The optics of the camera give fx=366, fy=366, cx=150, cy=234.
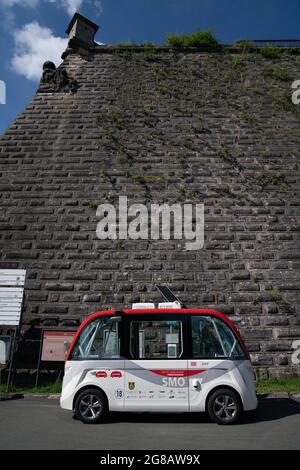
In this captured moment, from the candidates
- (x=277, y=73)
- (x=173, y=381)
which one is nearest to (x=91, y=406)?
(x=173, y=381)

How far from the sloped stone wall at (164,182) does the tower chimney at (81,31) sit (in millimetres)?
558

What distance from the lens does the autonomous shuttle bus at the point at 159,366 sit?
550 cm

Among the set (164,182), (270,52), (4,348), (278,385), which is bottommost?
(278,385)

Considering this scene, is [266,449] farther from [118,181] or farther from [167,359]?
[118,181]

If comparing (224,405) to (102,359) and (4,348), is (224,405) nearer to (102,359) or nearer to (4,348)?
(102,359)

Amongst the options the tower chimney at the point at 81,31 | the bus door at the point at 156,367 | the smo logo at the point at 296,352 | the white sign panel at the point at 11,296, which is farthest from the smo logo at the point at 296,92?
the white sign panel at the point at 11,296

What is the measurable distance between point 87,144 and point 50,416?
26.9 ft

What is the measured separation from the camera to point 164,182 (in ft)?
35.2

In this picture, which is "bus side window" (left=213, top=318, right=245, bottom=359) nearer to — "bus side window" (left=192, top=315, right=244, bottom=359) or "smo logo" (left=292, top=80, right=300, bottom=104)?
"bus side window" (left=192, top=315, right=244, bottom=359)

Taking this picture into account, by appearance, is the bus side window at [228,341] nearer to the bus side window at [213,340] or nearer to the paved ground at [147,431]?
the bus side window at [213,340]

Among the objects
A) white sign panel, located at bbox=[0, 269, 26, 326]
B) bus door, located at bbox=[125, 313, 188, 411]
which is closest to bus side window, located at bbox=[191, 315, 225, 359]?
bus door, located at bbox=[125, 313, 188, 411]

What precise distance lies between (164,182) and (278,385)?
19.8 ft

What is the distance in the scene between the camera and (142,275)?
9.22 meters
